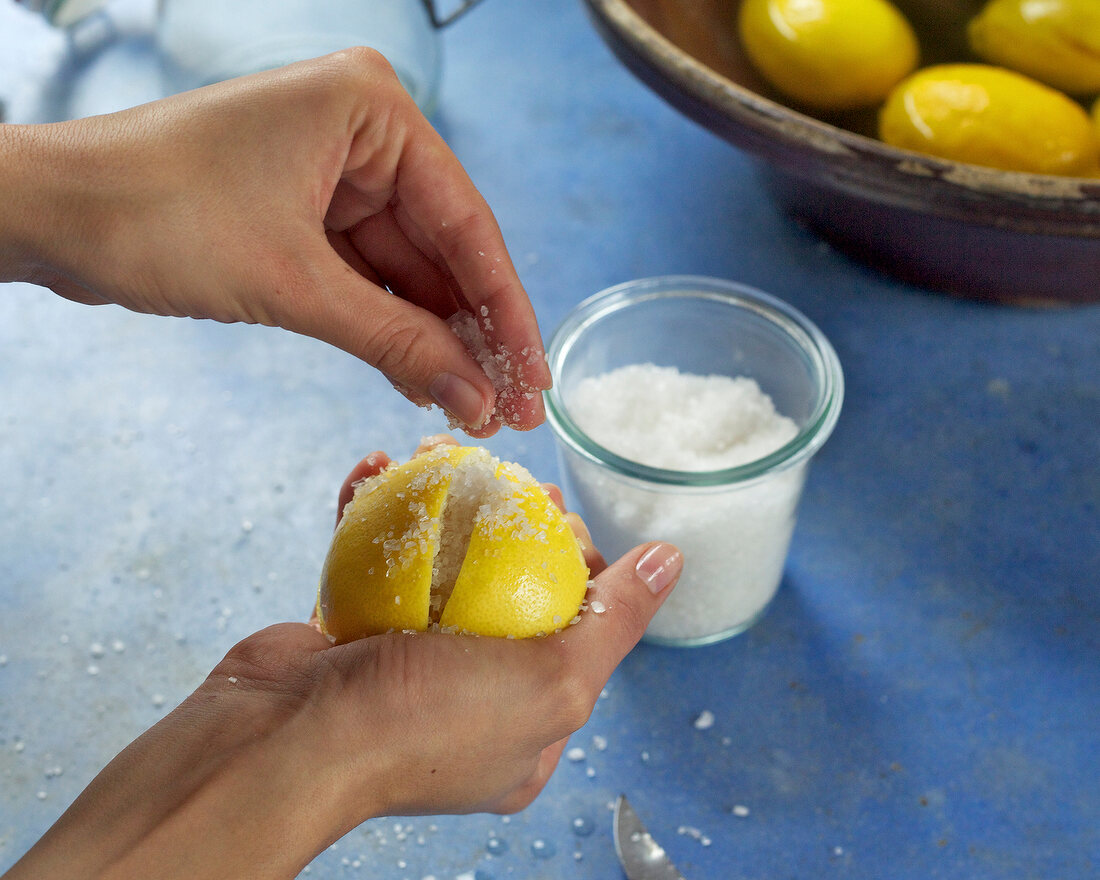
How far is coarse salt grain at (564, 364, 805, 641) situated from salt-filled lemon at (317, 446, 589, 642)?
0.13 metres

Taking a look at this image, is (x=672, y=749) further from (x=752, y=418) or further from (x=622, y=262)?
(x=622, y=262)

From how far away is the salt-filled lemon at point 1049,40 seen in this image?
0.98m

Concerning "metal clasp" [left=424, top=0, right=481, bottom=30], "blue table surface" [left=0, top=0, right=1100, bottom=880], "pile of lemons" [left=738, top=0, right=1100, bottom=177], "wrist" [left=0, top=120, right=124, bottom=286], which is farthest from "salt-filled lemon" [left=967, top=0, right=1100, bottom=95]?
"wrist" [left=0, top=120, right=124, bottom=286]

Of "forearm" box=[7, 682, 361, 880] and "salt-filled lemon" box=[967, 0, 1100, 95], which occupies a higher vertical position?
"salt-filled lemon" box=[967, 0, 1100, 95]

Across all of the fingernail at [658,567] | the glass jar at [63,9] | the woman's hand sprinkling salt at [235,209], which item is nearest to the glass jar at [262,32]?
the glass jar at [63,9]

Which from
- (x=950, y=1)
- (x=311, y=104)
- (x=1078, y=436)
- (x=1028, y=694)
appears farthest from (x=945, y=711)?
(x=950, y=1)

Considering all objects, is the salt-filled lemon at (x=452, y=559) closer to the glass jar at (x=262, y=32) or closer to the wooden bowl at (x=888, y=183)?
the wooden bowl at (x=888, y=183)

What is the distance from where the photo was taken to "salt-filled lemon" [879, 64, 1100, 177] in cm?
92

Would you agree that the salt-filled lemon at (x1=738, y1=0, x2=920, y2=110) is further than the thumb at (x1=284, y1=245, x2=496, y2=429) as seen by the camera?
Yes

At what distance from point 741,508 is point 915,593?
27 centimetres

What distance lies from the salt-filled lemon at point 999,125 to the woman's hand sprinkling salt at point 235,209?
0.56 metres

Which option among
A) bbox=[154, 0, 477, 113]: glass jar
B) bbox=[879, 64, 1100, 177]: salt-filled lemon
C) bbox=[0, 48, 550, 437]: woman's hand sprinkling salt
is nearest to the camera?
bbox=[0, 48, 550, 437]: woman's hand sprinkling salt

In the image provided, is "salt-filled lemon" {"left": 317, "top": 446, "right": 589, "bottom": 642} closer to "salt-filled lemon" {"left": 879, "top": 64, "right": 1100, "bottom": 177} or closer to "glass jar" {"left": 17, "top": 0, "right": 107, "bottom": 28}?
"salt-filled lemon" {"left": 879, "top": 64, "right": 1100, "bottom": 177}

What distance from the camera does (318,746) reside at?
529 millimetres
